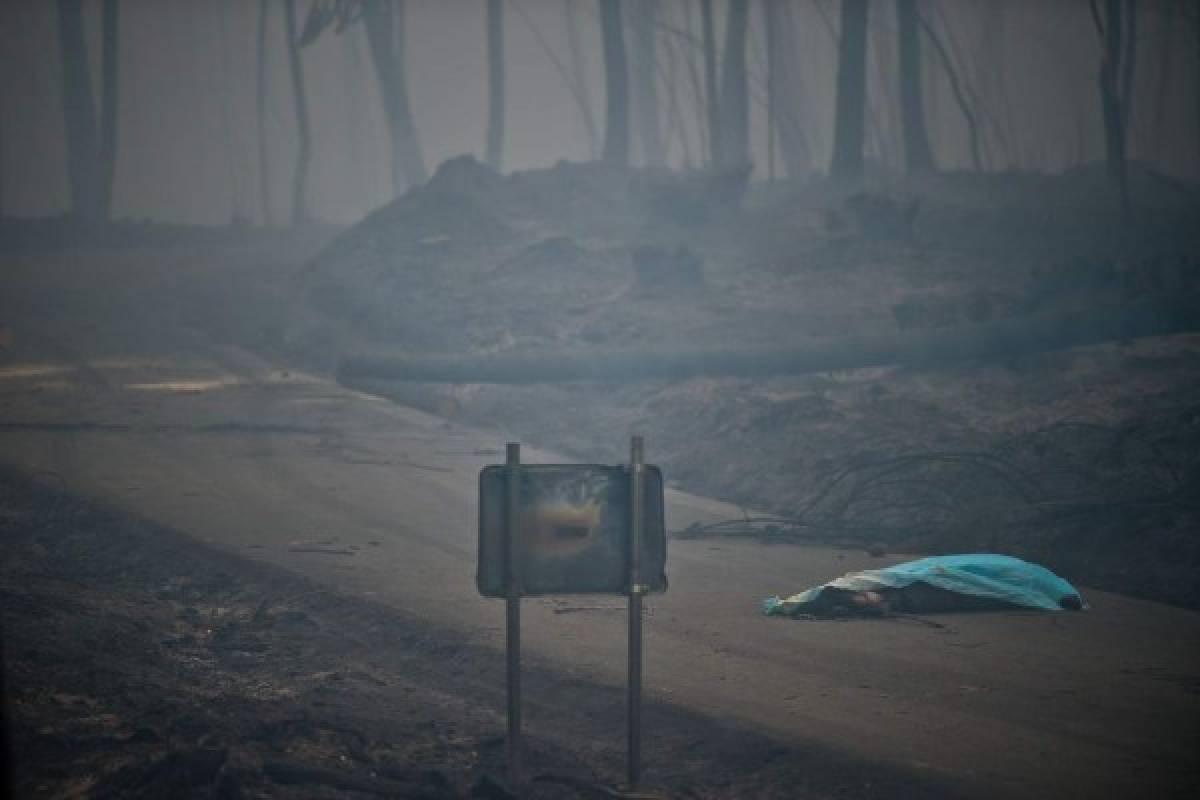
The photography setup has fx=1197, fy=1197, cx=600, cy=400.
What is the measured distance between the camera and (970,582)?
8859mm

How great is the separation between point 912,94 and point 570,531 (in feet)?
110

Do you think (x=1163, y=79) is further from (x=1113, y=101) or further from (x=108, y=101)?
(x=108, y=101)

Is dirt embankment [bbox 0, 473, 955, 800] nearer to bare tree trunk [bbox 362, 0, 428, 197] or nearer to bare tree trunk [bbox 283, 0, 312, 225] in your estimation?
bare tree trunk [bbox 362, 0, 428, 197]

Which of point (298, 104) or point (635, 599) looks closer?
point (635, 599)

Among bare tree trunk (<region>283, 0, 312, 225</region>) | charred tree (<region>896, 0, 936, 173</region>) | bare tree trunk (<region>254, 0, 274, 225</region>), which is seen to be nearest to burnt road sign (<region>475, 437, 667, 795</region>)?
charred tree (<region>896, 0, 936, 173</region>)

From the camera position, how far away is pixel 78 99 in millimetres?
41062

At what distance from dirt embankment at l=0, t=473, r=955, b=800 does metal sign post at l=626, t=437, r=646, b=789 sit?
25cm

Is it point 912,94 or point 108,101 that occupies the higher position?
point 108,101

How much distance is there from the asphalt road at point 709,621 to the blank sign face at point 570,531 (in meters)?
1.44

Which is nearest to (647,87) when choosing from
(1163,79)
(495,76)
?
(495,76)

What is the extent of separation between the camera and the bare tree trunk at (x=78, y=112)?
4062 cm

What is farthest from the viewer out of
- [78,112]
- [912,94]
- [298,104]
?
[298,104]

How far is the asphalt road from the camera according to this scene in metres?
5.99

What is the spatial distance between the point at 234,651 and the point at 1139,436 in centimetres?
931
